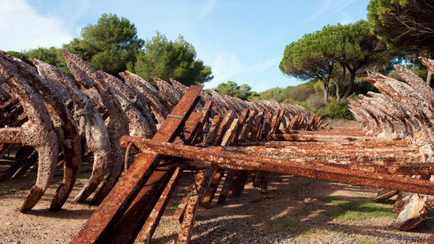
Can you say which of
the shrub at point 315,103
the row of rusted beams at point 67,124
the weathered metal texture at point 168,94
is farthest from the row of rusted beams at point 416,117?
the shrub at point 315,103

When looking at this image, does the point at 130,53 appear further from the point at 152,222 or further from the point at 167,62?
the point at 152,222

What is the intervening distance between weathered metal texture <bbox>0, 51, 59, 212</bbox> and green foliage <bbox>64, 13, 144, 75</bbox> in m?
31.8

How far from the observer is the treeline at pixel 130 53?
31.6 metres

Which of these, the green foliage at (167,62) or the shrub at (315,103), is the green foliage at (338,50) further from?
the green foliage at (167,62)

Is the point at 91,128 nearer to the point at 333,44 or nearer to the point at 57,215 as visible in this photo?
the point at 57,215

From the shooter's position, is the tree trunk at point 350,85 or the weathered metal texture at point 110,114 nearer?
the weathered metal texture at point 110,114

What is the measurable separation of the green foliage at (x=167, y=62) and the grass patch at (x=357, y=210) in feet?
90.8

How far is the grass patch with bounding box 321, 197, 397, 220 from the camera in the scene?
389cm

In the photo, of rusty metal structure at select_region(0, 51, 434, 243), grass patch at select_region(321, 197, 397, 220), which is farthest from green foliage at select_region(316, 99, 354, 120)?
grass patch at select_region(321, 197, 397, 220)

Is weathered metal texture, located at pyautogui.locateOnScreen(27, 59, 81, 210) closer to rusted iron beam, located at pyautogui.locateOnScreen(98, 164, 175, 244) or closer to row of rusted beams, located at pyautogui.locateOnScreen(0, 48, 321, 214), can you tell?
row of rusted beams, located at pyautogui.locateOnScreen(0, 48, 321, 214)

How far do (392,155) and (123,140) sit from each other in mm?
2569

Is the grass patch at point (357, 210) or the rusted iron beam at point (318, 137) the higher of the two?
the rusted iron beam at point (318, 137)

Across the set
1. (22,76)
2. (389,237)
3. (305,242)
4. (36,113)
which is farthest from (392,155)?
(22,76)

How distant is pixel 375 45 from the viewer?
93.7 ft
